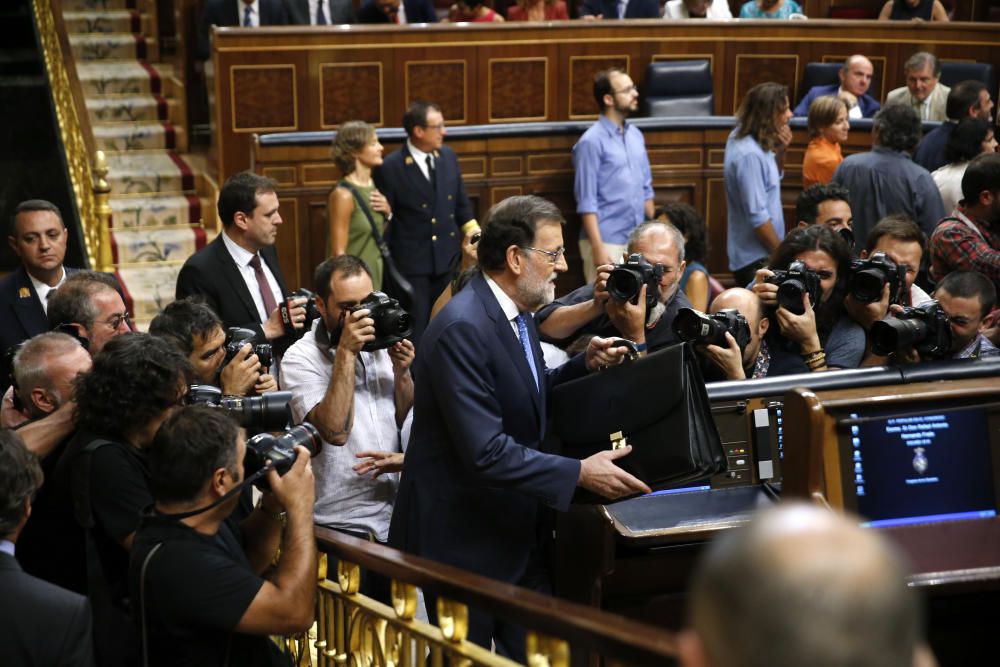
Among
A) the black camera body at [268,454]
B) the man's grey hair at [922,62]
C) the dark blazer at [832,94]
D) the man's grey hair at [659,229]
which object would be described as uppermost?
the man's grey hair at [922,62]

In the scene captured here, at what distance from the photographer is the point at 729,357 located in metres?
3.38

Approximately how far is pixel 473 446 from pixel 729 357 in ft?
3.05

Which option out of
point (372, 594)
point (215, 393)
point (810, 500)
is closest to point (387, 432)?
point (372, 594)

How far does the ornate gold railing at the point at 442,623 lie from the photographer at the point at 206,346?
2.62ft

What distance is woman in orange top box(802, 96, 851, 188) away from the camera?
6641 millimetres

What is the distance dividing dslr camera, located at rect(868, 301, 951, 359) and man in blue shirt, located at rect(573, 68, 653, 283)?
417 cm

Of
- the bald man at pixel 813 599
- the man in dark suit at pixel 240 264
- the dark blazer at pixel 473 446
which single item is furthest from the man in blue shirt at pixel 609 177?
the bald man at pixel 813 599

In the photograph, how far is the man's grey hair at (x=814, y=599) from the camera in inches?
39.3

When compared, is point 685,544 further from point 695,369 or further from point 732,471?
point 695,369

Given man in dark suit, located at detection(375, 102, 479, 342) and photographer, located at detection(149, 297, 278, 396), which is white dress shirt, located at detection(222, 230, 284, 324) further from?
man in dark suit, located at detection(375, 102, 479, 342)

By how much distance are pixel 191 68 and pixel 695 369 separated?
687 cm

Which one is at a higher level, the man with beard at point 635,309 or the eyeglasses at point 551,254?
the eyeglasses at point 551,254

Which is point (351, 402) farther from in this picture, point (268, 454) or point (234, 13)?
point (234, 13)

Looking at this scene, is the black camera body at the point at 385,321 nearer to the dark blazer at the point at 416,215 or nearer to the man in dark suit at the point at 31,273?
the man in dark suit at the point at 31,273
